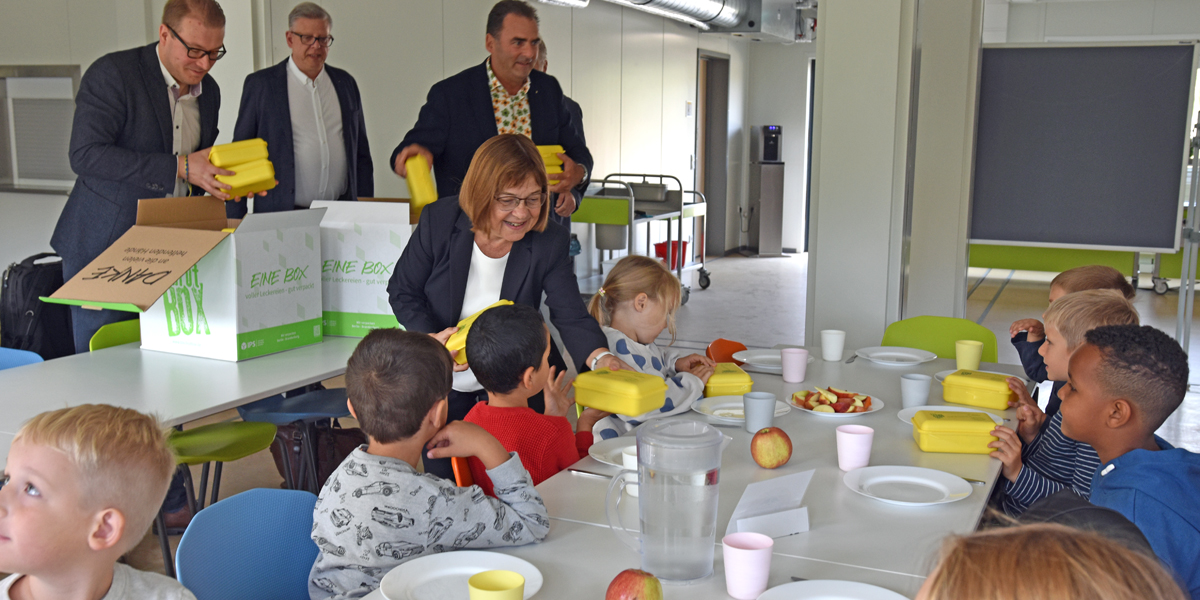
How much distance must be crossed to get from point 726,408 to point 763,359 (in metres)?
0.65

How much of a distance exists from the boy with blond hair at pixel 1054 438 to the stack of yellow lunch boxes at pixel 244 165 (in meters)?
2.19

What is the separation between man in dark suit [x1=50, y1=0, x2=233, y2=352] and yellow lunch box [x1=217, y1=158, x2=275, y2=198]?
0.02 meters

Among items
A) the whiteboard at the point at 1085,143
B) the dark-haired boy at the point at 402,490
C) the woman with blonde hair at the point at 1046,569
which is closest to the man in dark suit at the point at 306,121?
the dark-haired boy at the point at 402,490

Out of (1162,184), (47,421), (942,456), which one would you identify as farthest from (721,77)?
(47,421)

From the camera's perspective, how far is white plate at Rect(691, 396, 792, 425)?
223 centimetres

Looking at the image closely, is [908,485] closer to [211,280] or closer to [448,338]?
[448,338]

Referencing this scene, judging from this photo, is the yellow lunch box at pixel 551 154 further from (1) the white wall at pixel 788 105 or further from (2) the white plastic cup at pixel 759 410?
(1) the white wall at pixel 788 105

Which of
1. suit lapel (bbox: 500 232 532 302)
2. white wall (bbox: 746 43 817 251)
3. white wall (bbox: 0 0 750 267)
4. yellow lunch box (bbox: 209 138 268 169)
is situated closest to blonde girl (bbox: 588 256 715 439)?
suit lapel (bbox: 500 232 532 302)

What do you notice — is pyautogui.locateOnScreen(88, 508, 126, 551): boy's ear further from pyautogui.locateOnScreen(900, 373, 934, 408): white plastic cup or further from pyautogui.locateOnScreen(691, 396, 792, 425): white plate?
pyautogui.locateOnScreen(900, 373, 934, 408): white plastic cup

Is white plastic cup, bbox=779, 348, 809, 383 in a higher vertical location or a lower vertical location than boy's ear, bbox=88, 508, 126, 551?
lower

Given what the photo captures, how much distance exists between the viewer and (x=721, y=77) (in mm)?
Answer: 11992

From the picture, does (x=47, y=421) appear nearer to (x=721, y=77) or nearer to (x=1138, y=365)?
(x=1138, y=365)

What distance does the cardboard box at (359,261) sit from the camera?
307 centimetres

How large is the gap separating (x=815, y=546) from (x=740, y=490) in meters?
0.30
